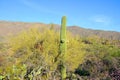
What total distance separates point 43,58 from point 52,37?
9.11 ft

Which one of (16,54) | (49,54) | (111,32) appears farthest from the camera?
(111,32)

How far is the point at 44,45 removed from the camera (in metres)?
19.8

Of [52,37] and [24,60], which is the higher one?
[52,37]

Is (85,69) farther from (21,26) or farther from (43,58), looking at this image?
(21,26)

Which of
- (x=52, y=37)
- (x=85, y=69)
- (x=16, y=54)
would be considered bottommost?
(x=85, y=69)

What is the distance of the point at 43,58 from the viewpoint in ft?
59.7

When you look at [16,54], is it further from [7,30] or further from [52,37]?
[7,30]

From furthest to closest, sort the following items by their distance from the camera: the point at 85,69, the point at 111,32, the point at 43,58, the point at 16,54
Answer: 1. the point at 111,32
2. the point at 85,69
3. the point at 16,54
4. the point at 43,58

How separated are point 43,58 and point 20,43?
318cm

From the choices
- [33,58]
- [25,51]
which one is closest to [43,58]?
Result: [33,58]

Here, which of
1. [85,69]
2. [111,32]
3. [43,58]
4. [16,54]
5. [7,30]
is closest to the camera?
[43,58]

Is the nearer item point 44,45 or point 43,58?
point 43,58

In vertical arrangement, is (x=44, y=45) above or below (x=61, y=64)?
above

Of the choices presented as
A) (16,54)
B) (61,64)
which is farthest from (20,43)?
(61,64)
